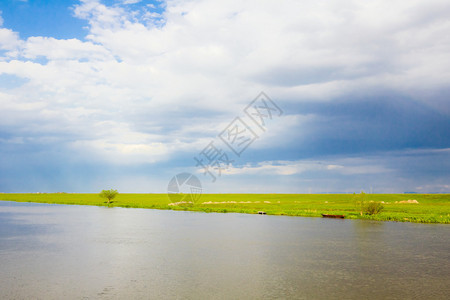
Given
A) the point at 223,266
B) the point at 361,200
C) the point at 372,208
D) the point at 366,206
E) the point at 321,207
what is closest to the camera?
the point at 223,266

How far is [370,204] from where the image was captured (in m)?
53.5

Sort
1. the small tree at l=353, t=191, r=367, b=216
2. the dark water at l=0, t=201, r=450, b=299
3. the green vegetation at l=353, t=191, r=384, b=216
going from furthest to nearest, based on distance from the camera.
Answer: the small tree at l=353, t=191, r=367, b=216, the green vegetation at l=353, t=191, r=384, b=216, the dark water at l=0, t=201, r=450, b=299

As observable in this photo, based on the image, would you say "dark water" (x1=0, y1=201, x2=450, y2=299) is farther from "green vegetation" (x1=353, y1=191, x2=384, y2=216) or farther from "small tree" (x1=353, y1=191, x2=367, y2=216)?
"small tree" (x1=353, y1=191, x2=367, y2=216)

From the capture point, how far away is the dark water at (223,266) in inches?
563

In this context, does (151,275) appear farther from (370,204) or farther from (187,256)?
(370,204)

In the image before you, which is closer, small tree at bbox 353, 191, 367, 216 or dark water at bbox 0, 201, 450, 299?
dark water at bbox 0, 201, 450, 299

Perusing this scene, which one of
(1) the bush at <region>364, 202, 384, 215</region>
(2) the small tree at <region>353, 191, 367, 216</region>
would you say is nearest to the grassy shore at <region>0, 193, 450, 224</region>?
(1) the bush at <region>364, 202, 384, 215</region>

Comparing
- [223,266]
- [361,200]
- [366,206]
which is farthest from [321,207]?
[223,266]

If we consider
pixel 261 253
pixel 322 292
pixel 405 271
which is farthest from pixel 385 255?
pixel 322 292

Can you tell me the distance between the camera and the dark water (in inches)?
563

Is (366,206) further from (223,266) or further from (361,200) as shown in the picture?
(223,266)

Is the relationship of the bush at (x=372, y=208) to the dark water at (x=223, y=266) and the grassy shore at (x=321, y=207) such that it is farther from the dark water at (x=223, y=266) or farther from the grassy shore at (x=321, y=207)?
the dark water at (x=223, y=266)

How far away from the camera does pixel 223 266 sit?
746 inches

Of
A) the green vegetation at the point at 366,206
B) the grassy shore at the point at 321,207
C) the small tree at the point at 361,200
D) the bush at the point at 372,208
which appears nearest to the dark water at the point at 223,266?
the grassy shore at the point at 321,207
